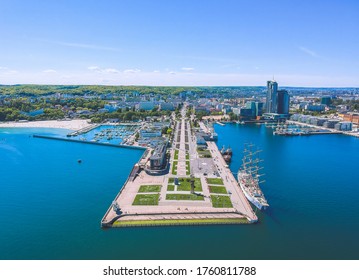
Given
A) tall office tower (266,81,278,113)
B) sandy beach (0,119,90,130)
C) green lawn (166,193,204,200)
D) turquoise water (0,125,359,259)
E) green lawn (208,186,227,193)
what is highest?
tall office tower (266,81,278,113)

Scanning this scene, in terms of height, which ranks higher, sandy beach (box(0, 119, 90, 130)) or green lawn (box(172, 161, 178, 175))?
sandy beach (box(0, 119, 90, 130))

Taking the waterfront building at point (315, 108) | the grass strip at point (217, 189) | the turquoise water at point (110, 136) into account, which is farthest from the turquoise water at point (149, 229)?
the waterfront building at point (315, 108)

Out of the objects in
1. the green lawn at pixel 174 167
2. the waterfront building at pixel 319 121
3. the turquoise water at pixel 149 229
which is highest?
the waterfront building at pixel 319 121

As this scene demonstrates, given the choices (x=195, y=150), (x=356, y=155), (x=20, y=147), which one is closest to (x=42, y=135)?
(x=20, y=147)

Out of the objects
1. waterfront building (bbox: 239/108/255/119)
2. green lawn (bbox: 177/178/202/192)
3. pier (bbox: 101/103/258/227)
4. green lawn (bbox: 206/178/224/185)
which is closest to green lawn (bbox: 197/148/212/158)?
pier (bbox: 101/103/258/227)

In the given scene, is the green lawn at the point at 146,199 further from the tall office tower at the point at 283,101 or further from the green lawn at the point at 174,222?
the tall office tower at the point at 283,101

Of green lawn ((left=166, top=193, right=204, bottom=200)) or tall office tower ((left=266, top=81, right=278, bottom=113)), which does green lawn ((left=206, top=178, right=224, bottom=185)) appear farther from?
tall office tower ((left=266, top=81, right=278, bottom=113))

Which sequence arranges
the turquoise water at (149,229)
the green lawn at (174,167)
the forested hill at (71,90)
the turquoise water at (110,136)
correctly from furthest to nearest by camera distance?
the forested hill at (71,90), the turquoise water at (110,136), the green lawn at (174,167), the turquoise water at (149,229)
